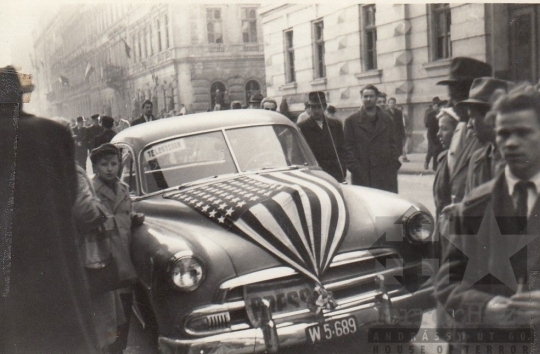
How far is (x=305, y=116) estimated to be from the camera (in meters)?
4.61

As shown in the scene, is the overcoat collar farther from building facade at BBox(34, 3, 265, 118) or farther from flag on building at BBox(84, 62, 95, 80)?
flag on building at BBox(84, 62, 95, 80)

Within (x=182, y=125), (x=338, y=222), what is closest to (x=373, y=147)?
(x=338, y=222)

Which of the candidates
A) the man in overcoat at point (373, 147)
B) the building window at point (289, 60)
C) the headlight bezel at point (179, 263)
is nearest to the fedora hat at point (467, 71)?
the man in overcoat at point (373, 147)

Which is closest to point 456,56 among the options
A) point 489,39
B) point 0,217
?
point 489,39

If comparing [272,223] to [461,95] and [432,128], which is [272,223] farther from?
[432,128]

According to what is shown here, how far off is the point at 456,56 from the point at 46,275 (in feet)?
8.75

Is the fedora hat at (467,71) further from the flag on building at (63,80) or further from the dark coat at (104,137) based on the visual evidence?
the flag on building at (63,80)

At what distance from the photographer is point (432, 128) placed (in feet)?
12.8

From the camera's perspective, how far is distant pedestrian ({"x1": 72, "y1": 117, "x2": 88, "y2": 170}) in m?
2.86

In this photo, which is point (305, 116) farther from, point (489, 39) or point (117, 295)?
point (117, 295)

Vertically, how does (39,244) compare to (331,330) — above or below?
above

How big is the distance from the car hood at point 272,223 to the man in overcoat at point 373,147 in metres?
0.78

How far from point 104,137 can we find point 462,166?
6.97ft

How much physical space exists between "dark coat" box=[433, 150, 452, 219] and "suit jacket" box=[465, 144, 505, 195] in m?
0.13
